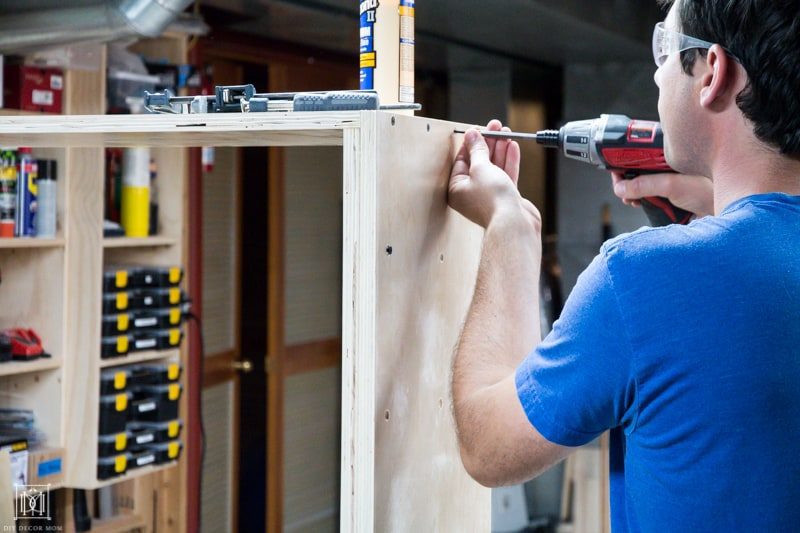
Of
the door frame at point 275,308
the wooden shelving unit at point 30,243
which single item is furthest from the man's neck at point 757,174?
the door frame at point 275,308

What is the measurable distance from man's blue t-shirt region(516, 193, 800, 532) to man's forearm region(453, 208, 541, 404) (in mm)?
130

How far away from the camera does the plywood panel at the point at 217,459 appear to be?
13.2 ft

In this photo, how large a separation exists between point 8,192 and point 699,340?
221 centimetres

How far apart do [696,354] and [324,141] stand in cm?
49

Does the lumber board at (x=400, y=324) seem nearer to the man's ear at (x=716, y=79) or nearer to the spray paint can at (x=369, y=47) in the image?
the spray paint can at (x=369, y=47)

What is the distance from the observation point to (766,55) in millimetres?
868

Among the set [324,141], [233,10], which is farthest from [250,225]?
[324,141]

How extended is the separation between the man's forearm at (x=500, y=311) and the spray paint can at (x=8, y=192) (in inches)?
74.7

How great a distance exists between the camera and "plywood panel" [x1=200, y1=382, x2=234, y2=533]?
402 centimetres

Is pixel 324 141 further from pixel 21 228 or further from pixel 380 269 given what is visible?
pixel 21 228

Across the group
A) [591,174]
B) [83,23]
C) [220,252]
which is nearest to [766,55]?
[83,23]

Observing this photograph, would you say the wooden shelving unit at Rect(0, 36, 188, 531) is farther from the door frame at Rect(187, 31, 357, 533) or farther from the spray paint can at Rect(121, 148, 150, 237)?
the door frame at Rect(187, 31, 357, 533)

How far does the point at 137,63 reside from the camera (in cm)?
300

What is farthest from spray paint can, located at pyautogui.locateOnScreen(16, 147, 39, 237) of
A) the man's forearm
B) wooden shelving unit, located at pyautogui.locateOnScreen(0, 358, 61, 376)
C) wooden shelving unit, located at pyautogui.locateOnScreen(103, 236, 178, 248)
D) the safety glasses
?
the safety glasses
